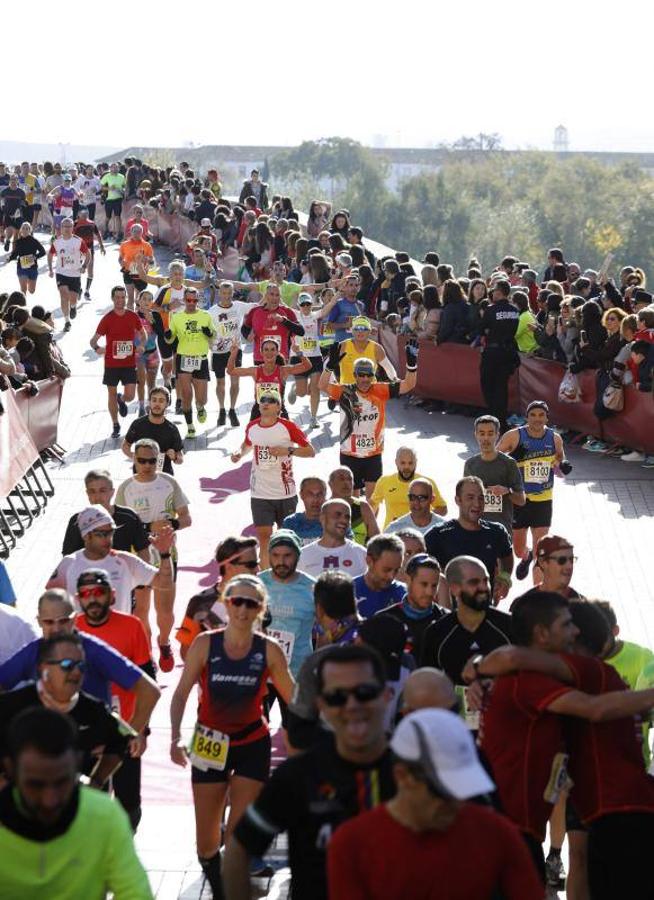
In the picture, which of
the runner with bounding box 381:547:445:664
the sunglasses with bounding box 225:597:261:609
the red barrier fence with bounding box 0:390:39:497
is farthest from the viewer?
the red barrier fence with bounding box 0:390:39:497

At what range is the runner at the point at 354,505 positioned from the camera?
10930 mm

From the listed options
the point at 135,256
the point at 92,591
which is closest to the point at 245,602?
the point at 92,591

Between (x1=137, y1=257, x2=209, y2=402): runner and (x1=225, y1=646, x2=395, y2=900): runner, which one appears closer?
(x1=225, y1=646, x2=395, y2=900): runner

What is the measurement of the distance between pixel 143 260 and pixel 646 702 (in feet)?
66.1

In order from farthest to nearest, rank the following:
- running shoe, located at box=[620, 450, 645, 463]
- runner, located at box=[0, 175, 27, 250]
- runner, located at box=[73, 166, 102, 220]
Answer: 1. runner, located at box=[73, 166, 102, 220]
2. runner, located at box=[0, 175, 27, 250]
3. running shoe, located at box=[620, 450, 645, 463]

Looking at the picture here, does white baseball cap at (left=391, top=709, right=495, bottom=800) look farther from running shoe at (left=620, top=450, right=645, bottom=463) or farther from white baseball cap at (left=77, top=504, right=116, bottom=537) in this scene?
running shoe at (left=620, top=450, right=645, bottom=463)

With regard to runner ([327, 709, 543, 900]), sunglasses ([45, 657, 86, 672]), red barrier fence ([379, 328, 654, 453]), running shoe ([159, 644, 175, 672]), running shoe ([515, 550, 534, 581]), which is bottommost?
red barrier fence ([379, 328, 654, 453])

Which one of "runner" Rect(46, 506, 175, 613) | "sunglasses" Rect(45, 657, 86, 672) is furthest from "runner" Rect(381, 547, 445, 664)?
"sunglasses" Rect(45, 657, 86, 672)

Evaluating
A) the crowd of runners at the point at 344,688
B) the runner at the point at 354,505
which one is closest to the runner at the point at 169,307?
the crowd of runners at the point at 344,688

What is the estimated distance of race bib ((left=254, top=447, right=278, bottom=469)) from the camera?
12.8 metres

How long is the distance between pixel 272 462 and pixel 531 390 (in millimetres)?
8447

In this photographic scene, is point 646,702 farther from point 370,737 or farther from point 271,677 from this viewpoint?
point 271,677

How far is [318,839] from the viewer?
4.77 metres

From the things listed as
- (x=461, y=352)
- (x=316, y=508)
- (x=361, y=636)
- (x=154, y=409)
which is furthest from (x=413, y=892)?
(x=461, y=352)
